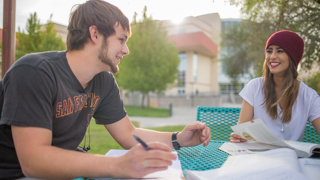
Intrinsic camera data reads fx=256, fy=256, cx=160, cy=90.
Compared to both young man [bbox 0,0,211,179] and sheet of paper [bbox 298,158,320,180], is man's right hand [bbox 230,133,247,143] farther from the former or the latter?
sheet of paper [bbox 298,158,320,180]

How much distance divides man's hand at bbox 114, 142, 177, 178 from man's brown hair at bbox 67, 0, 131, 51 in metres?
0.80

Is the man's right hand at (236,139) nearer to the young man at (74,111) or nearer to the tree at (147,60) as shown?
the young man at (74,111)

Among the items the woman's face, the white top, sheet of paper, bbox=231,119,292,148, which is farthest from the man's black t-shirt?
the woman's face

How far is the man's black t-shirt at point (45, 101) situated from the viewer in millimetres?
1064

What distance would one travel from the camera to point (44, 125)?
1.06m

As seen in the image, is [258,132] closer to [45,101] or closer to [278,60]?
[278,60]

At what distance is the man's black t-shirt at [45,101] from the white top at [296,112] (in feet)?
4.38

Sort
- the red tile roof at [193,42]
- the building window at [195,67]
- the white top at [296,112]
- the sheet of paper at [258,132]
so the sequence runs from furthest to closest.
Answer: the building window at [195,67] < the red tile roof at [193,42] < the white top at [296,112] < the sheet of paper at [258,132]

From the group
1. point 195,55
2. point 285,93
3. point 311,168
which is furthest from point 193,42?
point 311,168

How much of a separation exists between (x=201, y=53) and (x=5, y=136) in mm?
36822

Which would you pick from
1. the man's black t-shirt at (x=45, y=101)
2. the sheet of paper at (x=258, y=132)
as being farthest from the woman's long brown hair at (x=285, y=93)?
the man's black t-shirt at (x=45, y=101)

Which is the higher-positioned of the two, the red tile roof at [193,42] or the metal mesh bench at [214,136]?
the red tile roof at [193,42]

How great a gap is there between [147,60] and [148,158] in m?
21.7

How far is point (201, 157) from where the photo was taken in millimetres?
1375
